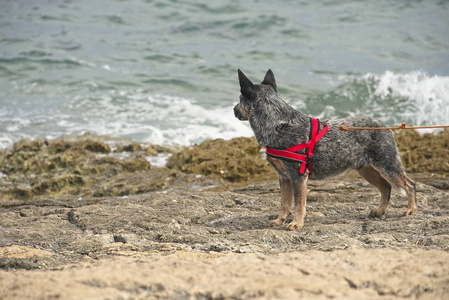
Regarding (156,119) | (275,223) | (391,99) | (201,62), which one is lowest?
(156,119)

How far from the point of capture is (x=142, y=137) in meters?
13.6

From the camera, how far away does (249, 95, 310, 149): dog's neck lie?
20.0ft

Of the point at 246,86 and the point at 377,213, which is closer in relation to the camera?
the point at 246,86

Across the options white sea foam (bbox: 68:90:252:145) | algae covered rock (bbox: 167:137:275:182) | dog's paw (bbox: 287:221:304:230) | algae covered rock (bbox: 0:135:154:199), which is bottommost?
white sea foam (bbox: 68:90:252:145)

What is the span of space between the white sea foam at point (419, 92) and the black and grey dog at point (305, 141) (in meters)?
9.43

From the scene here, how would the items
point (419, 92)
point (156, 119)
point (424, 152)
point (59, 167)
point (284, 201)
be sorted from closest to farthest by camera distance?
point (284, 201) < point (424, 152) < point (59, 167) < point (156, 119) < point (419, 92)

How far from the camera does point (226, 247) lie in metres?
5.14

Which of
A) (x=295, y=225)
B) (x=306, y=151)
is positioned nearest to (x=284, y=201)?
(x=295, y=225)

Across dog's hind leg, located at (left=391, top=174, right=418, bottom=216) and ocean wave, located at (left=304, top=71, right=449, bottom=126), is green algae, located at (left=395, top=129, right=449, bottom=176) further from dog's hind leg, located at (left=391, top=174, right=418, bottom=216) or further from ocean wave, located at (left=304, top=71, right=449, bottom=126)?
ocean wave, located at (left=304, top=71, right=449, bottom=126)

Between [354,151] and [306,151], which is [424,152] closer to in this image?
[354,151]

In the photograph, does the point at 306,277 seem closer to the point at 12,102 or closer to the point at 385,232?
the point at 385,232

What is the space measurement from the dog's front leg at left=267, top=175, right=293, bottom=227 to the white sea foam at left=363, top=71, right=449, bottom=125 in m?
9.78

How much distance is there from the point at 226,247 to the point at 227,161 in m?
4.43

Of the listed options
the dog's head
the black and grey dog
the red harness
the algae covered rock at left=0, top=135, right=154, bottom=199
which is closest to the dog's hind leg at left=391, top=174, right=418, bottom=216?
the black and grey dog
